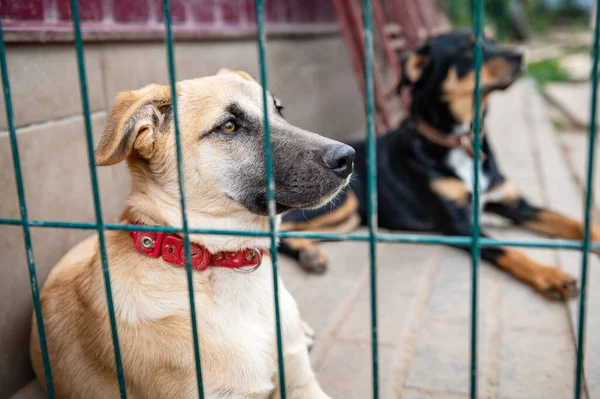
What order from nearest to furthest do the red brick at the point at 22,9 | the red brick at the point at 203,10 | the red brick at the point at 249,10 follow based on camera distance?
the red brick at the point at 22,9, the red brick at the point at 203,10, the red brick at the point at 249,10

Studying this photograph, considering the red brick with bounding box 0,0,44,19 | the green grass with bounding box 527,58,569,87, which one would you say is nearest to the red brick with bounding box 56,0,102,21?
the red brick with bounding box 0,0,44,19

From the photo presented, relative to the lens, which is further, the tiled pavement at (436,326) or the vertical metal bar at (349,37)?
the vertical metal bar at (349,37)

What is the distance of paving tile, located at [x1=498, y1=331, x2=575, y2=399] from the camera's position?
2311 millimetres

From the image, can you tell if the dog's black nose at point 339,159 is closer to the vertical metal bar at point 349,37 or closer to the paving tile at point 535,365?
the paving tile at point 535,365

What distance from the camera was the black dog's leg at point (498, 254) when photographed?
3.07 meters

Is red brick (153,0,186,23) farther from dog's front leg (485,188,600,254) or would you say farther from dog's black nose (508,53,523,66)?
dog's front leg (485,188,600,254)

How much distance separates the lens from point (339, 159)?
1.92m

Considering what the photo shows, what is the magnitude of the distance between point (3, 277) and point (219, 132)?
1117 millimetres

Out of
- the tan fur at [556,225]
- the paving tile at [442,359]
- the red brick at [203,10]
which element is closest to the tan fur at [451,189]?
the tan fur at [556,225]

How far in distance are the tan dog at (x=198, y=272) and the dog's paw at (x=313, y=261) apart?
4.57 feet

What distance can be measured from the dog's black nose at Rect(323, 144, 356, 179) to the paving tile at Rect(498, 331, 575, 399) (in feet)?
3.71

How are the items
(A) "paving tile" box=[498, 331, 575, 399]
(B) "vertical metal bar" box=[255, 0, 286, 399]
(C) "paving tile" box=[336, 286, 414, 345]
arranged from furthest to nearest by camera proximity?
(C) "paving tile" box=[336, 286, 414, 345] < (A) "paving tile" box=[498, 331, 575, 399] < (B) "vertical metal bar" box=[255, 0, 286, 399]

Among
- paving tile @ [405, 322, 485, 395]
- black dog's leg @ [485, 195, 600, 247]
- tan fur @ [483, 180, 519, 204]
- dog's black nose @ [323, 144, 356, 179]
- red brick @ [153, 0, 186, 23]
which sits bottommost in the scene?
paving tile @ [405, 322, 485, 395]

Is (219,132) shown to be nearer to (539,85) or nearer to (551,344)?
(551,344)
